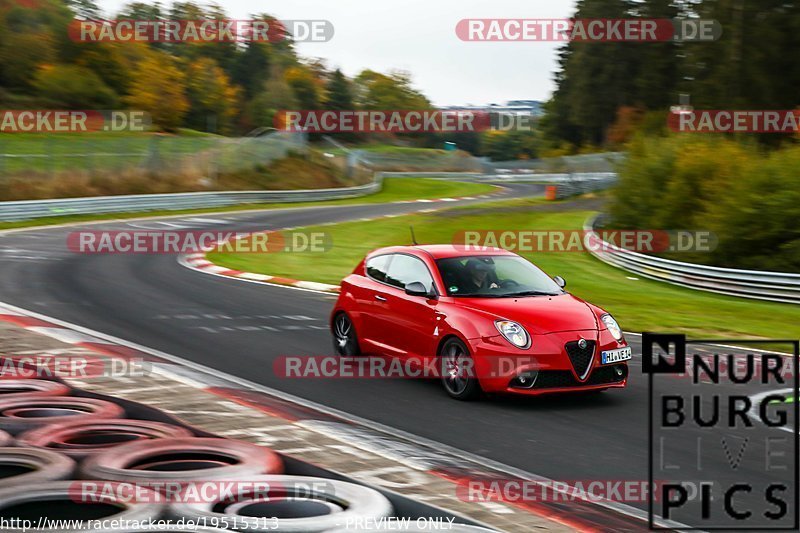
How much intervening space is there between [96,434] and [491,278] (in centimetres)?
466

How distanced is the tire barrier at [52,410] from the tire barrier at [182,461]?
1.02 m

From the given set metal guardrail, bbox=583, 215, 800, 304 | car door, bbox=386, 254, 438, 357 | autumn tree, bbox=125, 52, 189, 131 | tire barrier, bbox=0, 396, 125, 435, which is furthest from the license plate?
autumn tree, bbox=125, 52, 189, 131

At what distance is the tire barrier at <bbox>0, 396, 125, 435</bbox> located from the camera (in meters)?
6.76

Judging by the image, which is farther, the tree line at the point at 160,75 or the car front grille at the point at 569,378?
the tree line at the point at 160,75

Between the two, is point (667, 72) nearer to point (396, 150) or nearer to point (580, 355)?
point (396, 150)

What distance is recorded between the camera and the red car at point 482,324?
8914 mm

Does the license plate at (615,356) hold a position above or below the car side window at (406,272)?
below

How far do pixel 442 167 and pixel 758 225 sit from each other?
75039 millimetres

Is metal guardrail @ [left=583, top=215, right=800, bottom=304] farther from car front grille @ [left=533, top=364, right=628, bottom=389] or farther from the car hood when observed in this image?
car front grille @ [left=533, top=364, right=628, bottom=389]

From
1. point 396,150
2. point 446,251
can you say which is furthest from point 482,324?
point 396,150

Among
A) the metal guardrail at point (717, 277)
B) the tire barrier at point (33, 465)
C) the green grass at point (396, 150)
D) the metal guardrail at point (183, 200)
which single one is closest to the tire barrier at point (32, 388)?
the tire barrier at point (33, 465)

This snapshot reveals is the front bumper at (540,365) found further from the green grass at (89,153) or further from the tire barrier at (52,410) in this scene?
the green grass at (89,153)

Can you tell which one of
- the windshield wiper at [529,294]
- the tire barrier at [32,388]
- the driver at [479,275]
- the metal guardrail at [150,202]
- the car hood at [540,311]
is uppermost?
the metal guardrail at [150,202]

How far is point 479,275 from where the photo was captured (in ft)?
33.0
